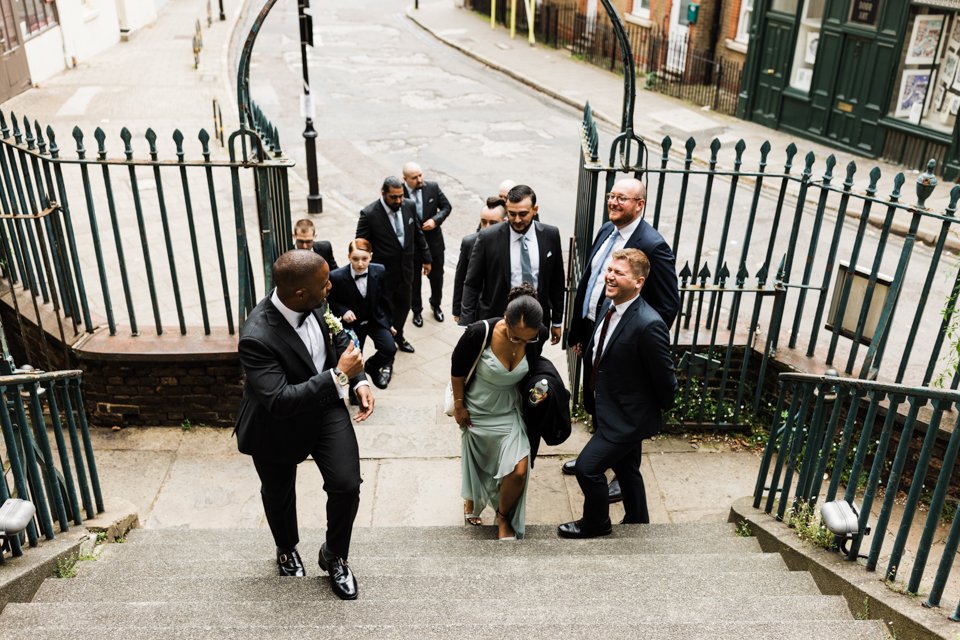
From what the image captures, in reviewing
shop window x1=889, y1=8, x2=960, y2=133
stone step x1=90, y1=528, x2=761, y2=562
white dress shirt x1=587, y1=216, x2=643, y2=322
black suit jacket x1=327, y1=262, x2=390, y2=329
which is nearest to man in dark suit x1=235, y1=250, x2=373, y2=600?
stone step x1=90, y1=528, x2=761, y2=562

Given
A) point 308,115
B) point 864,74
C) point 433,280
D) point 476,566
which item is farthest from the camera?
point 864,74

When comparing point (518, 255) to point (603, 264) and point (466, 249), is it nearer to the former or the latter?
point (466, 249)

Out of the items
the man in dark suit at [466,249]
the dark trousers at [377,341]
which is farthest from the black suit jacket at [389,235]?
the man in dark suit at [466,249]

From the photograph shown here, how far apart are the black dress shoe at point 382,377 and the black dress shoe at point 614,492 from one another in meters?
2.44

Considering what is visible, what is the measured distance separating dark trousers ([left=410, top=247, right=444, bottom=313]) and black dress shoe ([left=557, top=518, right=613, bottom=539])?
364cm

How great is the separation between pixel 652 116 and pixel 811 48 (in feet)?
10.4

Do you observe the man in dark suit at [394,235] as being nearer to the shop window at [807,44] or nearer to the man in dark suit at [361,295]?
the man in dark suit at [361,295]

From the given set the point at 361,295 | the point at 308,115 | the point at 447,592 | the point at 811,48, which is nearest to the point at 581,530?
the point at 447,592

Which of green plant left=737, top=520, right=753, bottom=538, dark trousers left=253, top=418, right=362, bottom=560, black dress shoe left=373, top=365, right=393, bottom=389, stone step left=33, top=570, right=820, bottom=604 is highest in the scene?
dark trousers left=253, top=418, right=362, bottom=560

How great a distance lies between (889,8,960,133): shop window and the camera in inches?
538

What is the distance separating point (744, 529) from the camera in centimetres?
502

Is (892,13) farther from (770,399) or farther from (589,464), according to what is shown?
(589,464)

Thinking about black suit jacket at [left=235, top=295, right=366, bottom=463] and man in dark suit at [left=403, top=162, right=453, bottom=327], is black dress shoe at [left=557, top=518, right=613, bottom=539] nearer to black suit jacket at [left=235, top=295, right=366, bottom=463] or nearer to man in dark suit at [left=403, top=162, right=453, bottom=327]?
black suit jacket at [left=235, top=295, right=366, bottom=463]

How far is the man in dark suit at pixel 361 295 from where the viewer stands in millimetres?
6750
